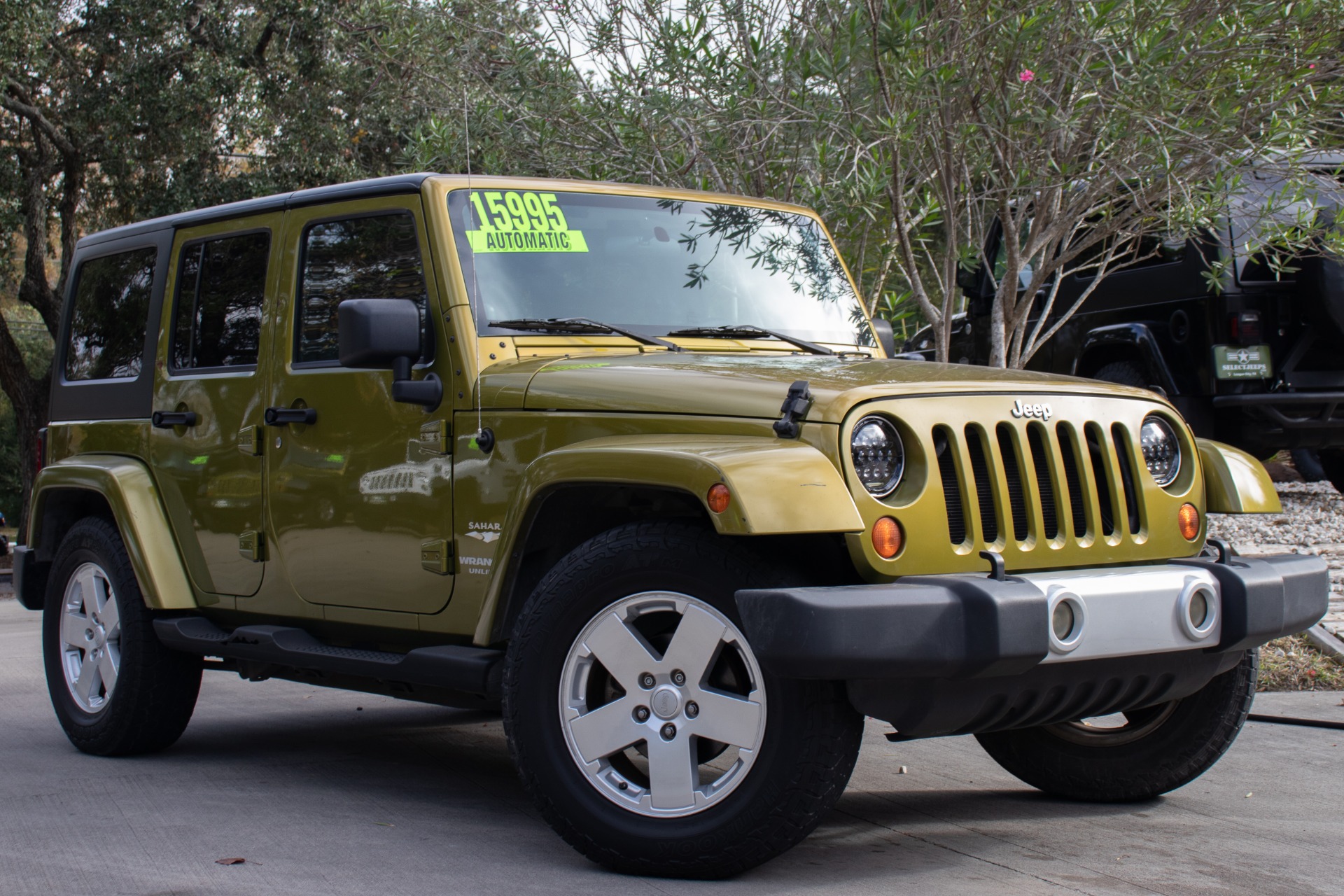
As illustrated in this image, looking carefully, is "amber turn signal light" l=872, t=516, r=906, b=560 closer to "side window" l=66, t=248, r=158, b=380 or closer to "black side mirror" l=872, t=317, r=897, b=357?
"black side mirror" l=872, t=317, r=897, b=357

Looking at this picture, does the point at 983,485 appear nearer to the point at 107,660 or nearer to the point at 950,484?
the point at 950,484

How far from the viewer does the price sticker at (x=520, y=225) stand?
4.73 meters

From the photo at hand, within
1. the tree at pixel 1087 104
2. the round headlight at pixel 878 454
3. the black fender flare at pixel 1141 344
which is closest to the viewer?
the round headlight at pixel 878 454

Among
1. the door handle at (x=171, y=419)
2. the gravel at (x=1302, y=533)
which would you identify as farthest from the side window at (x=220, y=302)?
the gravel at (x=1302, y=533)

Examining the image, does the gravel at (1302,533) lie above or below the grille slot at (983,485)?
below

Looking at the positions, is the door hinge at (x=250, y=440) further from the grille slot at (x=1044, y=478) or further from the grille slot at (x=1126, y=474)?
the grille slot at (x=1126, y=474)

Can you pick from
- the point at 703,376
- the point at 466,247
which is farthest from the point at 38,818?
the point at 703,376

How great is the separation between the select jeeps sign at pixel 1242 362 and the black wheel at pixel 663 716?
6946 millimetres

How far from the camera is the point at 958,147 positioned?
7.50m

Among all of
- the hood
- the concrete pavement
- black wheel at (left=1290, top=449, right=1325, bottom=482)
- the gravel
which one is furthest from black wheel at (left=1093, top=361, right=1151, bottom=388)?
the hood

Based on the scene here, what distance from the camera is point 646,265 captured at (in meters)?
4.98

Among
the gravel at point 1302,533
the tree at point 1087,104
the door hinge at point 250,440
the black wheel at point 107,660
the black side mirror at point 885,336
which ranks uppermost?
the tree at point 1087,104

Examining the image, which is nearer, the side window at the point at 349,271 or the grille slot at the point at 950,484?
the grille slot at the point at 950,484

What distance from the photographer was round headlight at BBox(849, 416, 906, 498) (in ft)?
12.1
